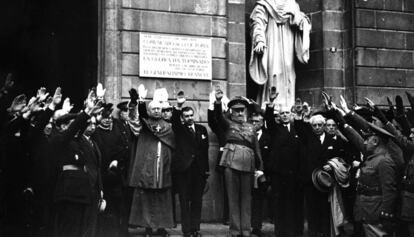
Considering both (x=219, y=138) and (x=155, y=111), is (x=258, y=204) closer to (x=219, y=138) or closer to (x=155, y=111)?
(x=219, y=138)

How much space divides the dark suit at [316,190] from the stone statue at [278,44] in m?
3.08

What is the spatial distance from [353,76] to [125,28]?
497 cm

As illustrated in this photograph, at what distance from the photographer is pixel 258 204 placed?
44.1ft

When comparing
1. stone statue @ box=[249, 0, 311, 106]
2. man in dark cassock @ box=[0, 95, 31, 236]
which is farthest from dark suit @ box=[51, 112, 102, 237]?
stone statue @ box=[249, 0, 311, 106]

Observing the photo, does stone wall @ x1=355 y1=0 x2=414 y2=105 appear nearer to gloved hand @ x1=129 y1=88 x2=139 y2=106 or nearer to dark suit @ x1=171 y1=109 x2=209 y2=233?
dark suit @ x1=171 y1=109 x2=209 y2=233

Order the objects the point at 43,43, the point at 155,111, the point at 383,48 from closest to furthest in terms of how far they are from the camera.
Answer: the point at 155,111 → the point at 383,48 → the point at 43,43

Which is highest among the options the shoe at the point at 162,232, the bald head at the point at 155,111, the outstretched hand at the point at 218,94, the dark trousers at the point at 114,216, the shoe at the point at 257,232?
the outstretched hand at the point at 218,94

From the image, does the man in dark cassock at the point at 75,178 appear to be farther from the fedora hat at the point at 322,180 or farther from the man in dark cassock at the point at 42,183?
the fedora hat at the point at 322,180

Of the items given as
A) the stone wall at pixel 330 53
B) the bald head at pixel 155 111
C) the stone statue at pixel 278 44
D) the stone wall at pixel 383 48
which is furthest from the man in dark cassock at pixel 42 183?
the stone wall at pixel 383 48

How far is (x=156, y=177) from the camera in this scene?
12.2m

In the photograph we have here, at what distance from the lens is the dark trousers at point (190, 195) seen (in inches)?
500

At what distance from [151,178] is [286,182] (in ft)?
7.86

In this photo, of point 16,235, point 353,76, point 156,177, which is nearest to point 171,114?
point 156,177

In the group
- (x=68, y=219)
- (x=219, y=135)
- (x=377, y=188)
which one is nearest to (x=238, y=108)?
(x=219, y=135)
